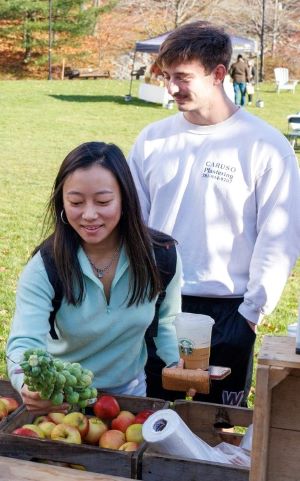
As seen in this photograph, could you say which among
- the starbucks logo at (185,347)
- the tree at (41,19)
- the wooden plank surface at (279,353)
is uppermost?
the tree at (41,19)

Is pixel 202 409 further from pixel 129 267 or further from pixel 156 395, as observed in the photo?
pixel 156 395

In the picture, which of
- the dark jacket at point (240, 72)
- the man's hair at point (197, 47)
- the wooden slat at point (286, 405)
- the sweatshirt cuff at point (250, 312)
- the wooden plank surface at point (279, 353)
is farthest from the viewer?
the dark jacket at point (240, 72)

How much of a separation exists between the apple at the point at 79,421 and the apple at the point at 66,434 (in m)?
0.02

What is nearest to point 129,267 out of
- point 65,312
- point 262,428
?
point 65,312

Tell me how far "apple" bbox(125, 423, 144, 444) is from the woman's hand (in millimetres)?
193

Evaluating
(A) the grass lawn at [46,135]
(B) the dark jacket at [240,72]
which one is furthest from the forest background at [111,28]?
(A) the grass lawn at [46,135]

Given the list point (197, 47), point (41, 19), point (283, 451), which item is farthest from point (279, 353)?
point (41, 19)

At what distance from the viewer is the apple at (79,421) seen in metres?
2.29

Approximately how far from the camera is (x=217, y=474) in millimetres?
2068

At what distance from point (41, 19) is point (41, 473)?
119 feet

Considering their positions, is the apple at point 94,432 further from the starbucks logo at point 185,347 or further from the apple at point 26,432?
the starbucks logo at point 185,347

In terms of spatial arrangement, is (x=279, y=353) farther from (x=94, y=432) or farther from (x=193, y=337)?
(x=94, y=432)

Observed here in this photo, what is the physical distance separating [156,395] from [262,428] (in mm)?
1468

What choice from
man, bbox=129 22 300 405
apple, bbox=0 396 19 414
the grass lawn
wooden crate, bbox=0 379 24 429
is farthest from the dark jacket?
apple, bbox=0 396 19 414
